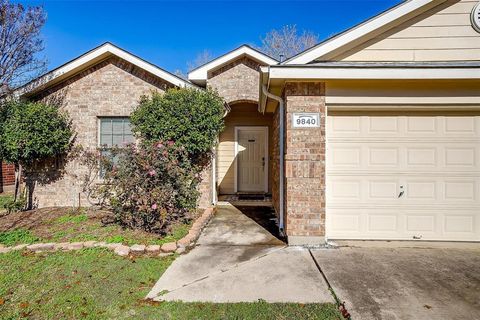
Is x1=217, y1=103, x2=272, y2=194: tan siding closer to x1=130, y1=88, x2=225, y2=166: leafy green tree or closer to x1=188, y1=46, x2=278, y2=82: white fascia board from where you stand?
x1=188, y1=46, x2=278, y2=82: white fascia board

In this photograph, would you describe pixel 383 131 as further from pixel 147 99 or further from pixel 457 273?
pixel 147 99

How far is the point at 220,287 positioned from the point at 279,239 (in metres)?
2.13

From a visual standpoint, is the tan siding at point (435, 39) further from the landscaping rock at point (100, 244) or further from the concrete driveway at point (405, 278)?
the landscaping rock at point (100, 244)

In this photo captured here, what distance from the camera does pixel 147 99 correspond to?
299 inches

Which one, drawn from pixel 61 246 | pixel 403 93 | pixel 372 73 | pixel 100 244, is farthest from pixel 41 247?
pixel 403 93

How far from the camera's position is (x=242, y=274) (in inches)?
143

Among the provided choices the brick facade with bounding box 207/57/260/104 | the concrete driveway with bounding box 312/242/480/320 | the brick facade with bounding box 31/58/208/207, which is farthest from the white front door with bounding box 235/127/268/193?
the concrete driveway with bounding box 312/242/480/320

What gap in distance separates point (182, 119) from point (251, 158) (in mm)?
3974

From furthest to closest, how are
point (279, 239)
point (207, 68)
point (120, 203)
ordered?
point (207, 68) < point (120, 203) < point (279, 239)

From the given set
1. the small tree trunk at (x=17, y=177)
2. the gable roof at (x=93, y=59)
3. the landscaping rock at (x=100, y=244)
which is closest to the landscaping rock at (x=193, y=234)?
the landscaping rock at (x=100, y=244)

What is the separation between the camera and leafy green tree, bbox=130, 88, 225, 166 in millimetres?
7066

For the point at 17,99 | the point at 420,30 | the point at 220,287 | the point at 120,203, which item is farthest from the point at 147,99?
the point at 420,30

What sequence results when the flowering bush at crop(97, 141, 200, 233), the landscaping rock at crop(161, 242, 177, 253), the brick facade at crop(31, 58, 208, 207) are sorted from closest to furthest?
the landscaping rock at crop(161, 242, 177, 253)
the flowering bush at crop(97, 141, 200, 233)
the brick facade at crop(31, 58, 208, 207)

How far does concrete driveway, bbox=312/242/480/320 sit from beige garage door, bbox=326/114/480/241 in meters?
0.31
